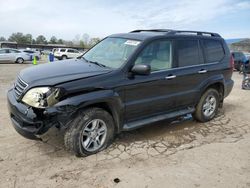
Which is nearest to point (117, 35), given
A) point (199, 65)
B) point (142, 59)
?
point (142, 59)

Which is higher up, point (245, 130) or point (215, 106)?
point (215, 106)

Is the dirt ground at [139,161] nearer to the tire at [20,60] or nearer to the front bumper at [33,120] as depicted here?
the front bumper at [33,120]

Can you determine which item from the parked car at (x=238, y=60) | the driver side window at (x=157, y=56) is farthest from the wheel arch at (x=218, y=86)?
the parked car at (x=238, y=60)

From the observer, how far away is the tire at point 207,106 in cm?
542

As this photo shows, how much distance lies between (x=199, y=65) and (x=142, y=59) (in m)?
1.54

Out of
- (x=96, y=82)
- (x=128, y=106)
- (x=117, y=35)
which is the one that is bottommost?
(x=128, y=106)

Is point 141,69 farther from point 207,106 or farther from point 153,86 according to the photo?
point 207,106

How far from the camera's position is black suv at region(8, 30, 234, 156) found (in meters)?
3.38

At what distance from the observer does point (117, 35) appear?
16.3 ft

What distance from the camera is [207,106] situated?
18.4 ft

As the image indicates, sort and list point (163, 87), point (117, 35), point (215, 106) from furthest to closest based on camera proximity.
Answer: point (215, 106)
point (117, 35)
point (163, 87)

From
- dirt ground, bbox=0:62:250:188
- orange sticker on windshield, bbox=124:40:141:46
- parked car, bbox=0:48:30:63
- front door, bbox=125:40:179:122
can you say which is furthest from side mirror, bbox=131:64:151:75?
parked car, bbox=0:48:30:63

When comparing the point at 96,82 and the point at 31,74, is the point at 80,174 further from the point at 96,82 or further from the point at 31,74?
the point at 31,74

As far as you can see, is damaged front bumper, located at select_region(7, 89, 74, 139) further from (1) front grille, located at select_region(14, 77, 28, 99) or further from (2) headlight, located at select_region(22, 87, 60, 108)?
(1) front grille, located at select_region(14, 77, 28, 99)
